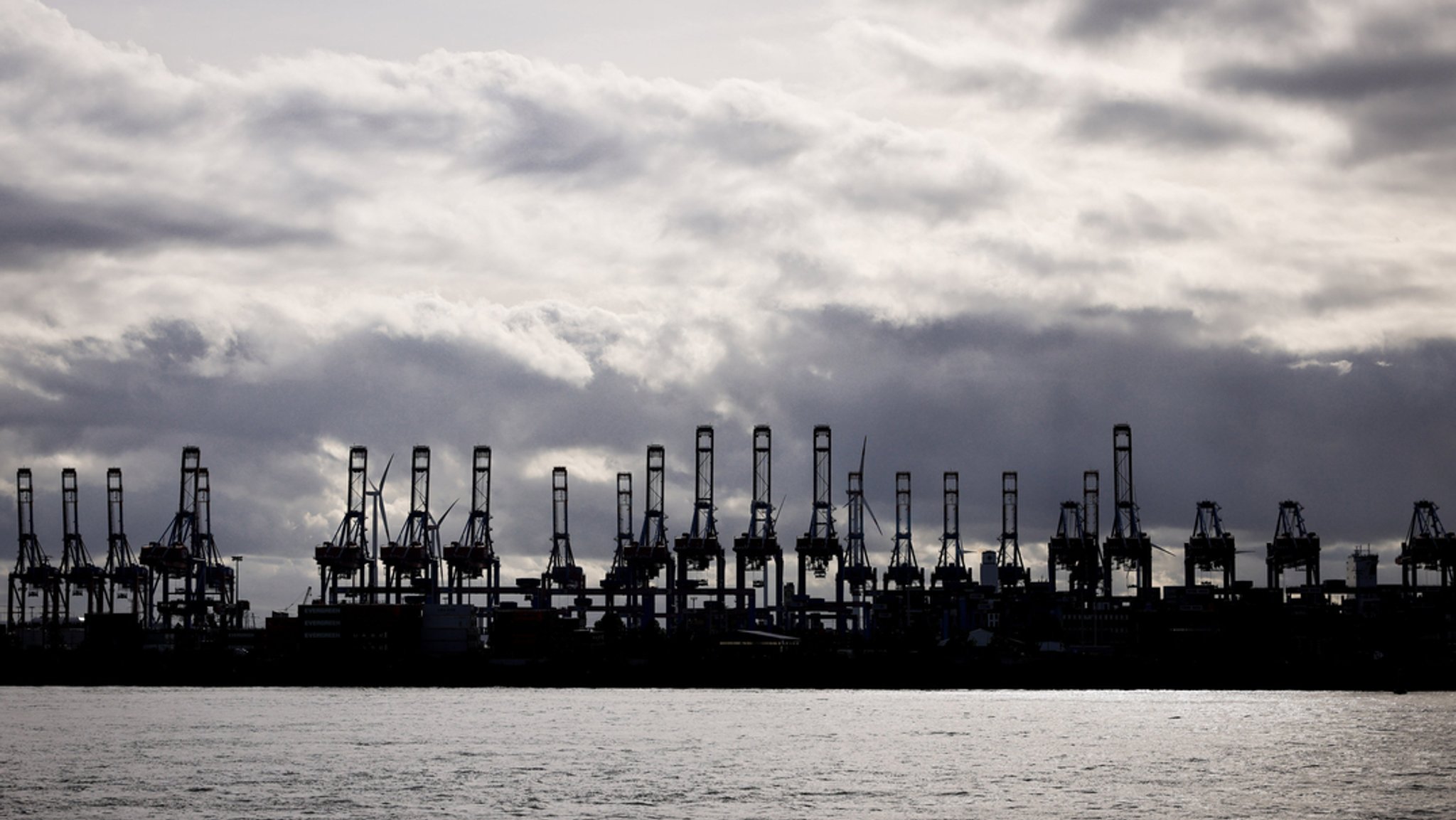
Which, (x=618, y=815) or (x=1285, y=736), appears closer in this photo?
(x=618, y=815)

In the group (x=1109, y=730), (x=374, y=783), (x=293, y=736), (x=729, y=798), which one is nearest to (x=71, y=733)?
(x=293, y=736)

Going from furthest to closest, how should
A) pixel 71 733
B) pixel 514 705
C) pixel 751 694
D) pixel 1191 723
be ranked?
pixel 751 694 < pixel 514 705 < pixel 1191 723 < pixel 71 733

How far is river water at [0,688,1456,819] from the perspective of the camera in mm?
75625

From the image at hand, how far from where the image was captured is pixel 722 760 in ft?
319

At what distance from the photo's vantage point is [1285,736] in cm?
11919

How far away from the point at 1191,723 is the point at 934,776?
175ft

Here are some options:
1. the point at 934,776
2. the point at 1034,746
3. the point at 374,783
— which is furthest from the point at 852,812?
the point at 1034,746

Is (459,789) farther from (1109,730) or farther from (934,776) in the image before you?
(1109,730)

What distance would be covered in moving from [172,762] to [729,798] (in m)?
34.6

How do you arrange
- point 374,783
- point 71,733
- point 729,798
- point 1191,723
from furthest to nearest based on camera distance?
point 1191,723, point 71,733, point 374,783, point 729,798

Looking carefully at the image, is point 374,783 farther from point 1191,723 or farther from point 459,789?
point 1191,723

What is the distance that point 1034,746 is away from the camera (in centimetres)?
10988

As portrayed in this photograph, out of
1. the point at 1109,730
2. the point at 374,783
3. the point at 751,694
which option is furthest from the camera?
the point at 751,694

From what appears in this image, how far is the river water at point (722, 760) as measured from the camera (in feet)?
248
